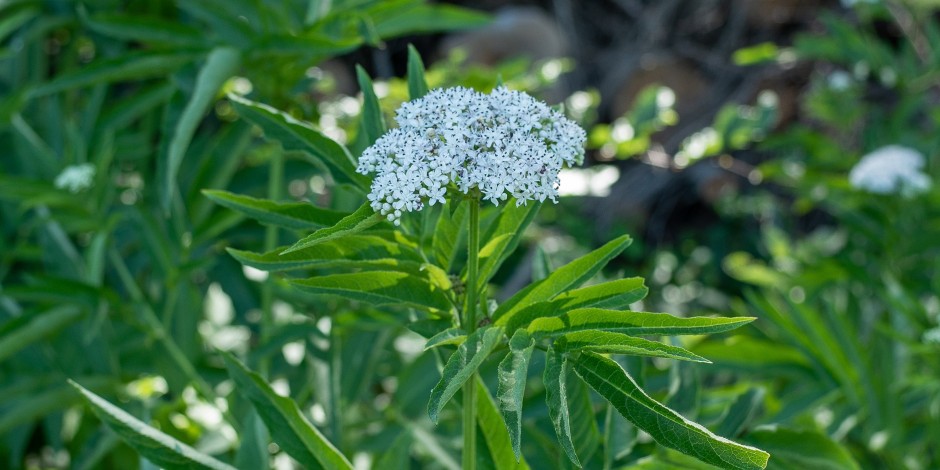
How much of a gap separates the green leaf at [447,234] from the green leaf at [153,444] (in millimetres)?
300

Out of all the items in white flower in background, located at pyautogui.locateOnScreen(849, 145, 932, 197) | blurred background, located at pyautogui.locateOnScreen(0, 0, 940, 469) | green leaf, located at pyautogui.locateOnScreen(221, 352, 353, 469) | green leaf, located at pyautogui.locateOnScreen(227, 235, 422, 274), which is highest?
green leaf, located at pyautogui.locateOnScreen(227, 235, 422, 274)

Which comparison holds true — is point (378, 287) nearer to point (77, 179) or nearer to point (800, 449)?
point (800, 449)

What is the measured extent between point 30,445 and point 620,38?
9.87 feet

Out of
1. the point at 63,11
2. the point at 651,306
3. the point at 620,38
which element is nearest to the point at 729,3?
the point at 620,38

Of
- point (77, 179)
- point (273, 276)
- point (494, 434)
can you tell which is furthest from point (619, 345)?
point (77, 179)

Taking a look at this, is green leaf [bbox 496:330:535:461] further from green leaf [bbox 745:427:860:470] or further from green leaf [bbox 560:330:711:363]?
green leaf [bbox 745:427:860:470]

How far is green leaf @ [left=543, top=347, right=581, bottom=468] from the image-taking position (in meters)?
0.73

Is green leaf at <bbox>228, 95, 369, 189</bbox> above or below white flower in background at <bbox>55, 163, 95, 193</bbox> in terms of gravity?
above

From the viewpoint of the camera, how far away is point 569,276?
867 millimetres

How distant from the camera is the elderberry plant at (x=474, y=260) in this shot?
750 mm

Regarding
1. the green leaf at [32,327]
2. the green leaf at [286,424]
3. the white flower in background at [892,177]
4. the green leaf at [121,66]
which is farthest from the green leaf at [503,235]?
the white flower in background at [892,177]

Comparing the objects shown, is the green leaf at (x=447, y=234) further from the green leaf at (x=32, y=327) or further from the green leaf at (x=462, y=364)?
the green leaf at (x=32, y=327)

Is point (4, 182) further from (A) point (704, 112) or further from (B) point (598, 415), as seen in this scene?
(A) point (704, 112)

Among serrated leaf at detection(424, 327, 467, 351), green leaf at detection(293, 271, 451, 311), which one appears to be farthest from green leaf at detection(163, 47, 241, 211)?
serrated leaf at detection(424, 327, 467, 351)
